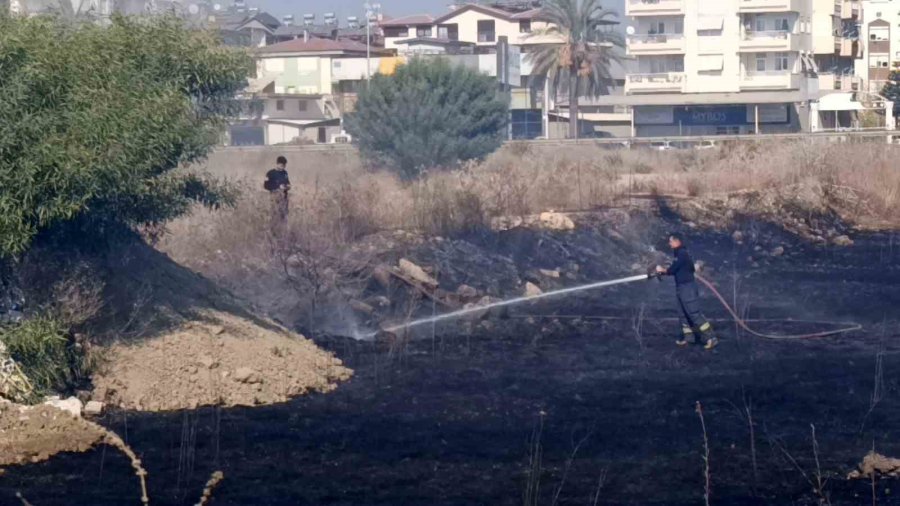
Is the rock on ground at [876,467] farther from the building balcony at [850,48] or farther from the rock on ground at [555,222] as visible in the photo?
the building balcony at [850,48]

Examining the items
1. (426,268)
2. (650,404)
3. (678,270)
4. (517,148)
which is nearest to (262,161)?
(517,148)

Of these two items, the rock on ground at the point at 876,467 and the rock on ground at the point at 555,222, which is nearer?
the rock on ground at the point at 876,467

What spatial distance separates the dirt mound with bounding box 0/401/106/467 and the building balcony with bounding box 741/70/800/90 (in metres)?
66.9

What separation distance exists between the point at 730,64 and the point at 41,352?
67380 millimetres

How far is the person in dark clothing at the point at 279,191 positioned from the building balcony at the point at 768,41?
55.2 m

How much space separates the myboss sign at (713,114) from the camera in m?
76.3

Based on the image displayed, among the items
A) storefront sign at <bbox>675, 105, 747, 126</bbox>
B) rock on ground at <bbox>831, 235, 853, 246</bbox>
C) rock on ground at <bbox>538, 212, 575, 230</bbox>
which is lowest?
rock on ground at <bbox>831, 235, 853, 246</bbox>

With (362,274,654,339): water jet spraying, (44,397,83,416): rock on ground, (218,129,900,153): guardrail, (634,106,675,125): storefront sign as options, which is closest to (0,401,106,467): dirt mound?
(44,397,83,416): rock on ground

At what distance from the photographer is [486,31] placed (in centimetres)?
9512

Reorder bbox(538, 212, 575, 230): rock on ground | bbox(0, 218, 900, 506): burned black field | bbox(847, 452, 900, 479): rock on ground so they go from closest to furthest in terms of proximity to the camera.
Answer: bbox(0, 218, 900, 506): burned black field → bbox(847, 452, 900, 479): rock on ground → bbox(538, 212, 575, 230): rock on ground

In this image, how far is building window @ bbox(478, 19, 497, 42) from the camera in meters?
94.6

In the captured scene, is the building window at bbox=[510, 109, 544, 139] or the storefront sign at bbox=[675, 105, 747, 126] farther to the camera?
the building window at bbox=[510, 109, 544, 139]

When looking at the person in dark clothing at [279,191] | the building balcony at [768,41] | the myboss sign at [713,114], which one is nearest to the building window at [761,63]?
the building balcony at [768,41]

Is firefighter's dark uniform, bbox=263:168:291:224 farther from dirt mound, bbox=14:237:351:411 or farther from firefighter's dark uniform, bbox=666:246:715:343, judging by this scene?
firefighter's dark uniform, bbox=666:246:715:343
